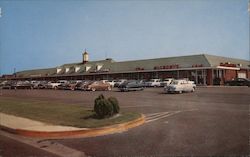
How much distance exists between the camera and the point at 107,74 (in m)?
65.5

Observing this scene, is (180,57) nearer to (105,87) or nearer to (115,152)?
(105,87)

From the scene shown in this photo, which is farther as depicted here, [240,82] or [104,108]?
[240,82]

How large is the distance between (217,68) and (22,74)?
A: 66455mm

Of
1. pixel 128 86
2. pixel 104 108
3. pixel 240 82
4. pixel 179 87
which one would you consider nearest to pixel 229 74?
pixel 240 82

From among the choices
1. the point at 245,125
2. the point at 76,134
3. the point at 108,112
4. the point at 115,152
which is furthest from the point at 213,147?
the point at 108,112

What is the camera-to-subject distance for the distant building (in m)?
49.8

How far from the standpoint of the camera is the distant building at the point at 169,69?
4978 centimetres

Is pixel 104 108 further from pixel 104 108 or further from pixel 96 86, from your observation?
pixel 96 86

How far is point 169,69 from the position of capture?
53469 mm

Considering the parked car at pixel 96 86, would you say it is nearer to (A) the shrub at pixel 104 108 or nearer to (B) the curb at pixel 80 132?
(A) the shrub at pixel 104 108

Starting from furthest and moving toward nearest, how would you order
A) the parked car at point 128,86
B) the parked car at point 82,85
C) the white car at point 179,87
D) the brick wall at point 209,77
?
the brick wall at point 209,77 < the parked car at point 82,85 < the parked car at point 128,86 < the white car at point 179,87

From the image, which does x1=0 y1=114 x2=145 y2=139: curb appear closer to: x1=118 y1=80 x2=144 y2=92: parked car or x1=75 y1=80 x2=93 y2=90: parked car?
x1=118 y1=80 x2=144 y2=92: parked car

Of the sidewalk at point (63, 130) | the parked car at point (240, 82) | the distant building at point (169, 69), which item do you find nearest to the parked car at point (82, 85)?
the distant building at point (169, 69)

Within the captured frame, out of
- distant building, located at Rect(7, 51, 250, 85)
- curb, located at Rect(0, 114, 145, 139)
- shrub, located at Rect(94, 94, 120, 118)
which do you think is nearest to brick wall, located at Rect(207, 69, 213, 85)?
distant building, located at Rect(7, 51, 250, 85)
